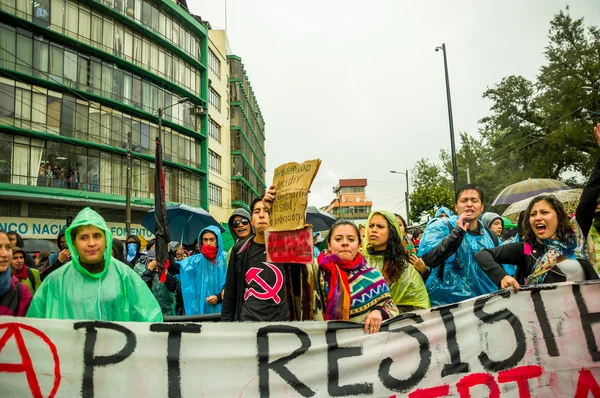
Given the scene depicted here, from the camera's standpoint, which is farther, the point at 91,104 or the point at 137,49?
the point at 137,49

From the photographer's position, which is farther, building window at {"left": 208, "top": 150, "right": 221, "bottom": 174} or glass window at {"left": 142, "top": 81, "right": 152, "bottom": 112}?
building window at {"left": 208, "top": 150, "right": 221, "bottom": 174}

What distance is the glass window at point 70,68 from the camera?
2420 cm

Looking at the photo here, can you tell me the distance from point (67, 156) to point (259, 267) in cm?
2473

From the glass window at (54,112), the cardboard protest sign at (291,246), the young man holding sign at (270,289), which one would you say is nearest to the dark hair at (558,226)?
the young man holding sign at (270,289)

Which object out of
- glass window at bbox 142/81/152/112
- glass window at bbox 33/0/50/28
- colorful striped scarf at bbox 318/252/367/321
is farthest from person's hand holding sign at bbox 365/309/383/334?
glass window at bbox 142/81/152/112

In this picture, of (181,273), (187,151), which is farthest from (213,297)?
(187,151)

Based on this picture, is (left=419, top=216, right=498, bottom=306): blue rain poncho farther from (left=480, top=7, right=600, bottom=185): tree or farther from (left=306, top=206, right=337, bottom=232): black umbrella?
(left=480, top=7, right=600, bottom=185): tree

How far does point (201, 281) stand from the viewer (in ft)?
16.5

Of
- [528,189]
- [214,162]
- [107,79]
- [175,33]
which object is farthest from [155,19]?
[528,189]

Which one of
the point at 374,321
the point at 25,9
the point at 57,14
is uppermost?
the point at 57,14

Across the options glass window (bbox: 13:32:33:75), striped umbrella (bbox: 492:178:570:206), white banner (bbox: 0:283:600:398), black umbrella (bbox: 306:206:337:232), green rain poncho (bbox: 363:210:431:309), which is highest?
glass window (bbox: 13:32:33:75)

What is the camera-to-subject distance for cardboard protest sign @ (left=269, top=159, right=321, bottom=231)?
8.16 feet

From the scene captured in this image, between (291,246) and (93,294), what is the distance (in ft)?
4.44

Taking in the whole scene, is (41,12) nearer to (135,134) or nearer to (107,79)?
(107,79)
